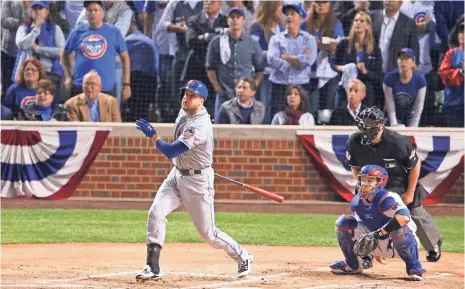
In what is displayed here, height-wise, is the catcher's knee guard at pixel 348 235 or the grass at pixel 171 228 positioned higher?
the catcher's knee guard at pixel 348 235

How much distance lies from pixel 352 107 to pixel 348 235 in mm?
6492

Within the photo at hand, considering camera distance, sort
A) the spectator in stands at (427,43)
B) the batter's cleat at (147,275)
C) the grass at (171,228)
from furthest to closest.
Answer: the spectator in stands at (427,43)
the grass at (171,228)
the batter's cleat at (147,275)

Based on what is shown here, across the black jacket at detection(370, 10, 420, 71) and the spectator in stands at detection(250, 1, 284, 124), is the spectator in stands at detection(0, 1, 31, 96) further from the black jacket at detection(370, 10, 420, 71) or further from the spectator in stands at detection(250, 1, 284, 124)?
the black jacket at detection(370, 10, 420, 71)

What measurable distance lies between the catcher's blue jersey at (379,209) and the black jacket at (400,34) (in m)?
7.00

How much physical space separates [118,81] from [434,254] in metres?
6.90

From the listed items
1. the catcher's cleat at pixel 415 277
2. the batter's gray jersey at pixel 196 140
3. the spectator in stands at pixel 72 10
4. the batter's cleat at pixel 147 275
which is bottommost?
the catcher's cleat at pixel 415 277

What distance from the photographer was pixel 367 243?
29.4 ft

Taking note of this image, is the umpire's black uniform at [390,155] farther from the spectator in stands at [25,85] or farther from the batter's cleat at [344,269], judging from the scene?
the spectator in stands at [25,85]

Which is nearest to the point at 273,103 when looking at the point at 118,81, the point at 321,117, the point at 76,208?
the point at 321,117

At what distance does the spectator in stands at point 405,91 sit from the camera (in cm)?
1548

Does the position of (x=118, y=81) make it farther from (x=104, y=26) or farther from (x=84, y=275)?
(x=84, y=275)

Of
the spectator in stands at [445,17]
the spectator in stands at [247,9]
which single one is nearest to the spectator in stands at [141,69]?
the spectator in stands at [247,9]

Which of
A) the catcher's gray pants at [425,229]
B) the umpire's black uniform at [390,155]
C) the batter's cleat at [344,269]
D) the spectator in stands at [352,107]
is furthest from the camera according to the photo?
the spectator in stands at [352,107]

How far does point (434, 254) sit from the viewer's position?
10844 mm
